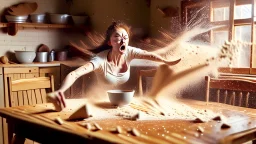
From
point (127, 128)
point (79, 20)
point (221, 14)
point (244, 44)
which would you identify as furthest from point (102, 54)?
point (79, 20)

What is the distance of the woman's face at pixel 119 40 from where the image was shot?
2.01 metres

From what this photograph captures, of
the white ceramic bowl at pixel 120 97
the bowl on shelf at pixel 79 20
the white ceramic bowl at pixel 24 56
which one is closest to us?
the white ceramic bowl at pixel 120 97

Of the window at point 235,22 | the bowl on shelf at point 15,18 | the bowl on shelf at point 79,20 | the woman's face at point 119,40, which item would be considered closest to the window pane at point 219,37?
the window at point 235,22

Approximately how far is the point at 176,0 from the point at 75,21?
1.39 meters

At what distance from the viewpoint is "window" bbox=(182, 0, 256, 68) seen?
9.44ft

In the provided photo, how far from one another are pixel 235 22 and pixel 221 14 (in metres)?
0.21

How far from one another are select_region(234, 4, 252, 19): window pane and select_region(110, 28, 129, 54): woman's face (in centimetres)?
143

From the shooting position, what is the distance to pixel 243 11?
296 cm

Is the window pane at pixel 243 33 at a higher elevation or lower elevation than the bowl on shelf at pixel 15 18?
lower

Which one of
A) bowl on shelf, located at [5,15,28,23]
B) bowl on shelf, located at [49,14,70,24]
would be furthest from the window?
bowl on shelf, located at [5,15,28,23]

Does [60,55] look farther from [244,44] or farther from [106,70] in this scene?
[244,44]

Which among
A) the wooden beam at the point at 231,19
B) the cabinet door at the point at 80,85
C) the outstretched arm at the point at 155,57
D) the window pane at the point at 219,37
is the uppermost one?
the wooden beam at the point at 231,19

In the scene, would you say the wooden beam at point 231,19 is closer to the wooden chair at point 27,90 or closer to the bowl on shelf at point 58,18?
the wooden chair at point 27,90

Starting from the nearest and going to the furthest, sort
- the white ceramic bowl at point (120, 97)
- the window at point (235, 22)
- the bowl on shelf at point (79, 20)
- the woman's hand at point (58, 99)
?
the woman's hand at point (58, 99) → the white ceramic bowl at point (120, 97) → the window at point (235, 22) → the bowl on shelf at point (79, 20)
